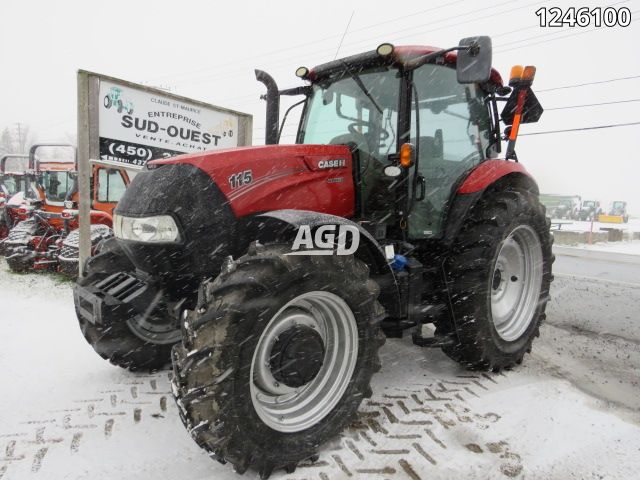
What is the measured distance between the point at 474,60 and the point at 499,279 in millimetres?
1698

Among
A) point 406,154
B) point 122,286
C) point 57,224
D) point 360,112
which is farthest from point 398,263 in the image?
point 57,224

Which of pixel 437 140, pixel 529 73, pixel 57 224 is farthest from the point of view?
pixel 57 224

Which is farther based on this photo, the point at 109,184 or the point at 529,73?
the point at 109,184

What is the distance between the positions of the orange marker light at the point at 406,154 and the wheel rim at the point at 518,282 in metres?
1.22

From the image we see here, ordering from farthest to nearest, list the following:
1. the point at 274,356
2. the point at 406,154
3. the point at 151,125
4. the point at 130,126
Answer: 1. the point at 151,125
2. the point at 130,126
3. the point at 406,154
4. the point at 274,356

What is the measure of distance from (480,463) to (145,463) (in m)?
1.60

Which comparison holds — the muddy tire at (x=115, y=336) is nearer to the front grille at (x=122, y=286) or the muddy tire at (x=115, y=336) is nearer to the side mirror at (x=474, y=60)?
the front grille at (x=122, y=286)

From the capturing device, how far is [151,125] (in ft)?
17.6

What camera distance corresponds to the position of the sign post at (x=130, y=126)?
15.9ft

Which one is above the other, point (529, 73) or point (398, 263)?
point (529, 73)

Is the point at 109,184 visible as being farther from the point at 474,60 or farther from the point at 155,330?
the point at 474,60

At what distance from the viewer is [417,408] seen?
274cm

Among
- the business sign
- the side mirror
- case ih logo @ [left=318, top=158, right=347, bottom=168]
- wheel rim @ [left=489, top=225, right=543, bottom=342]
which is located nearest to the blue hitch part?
case ih logo @ [left=318, top=158, right=347, bottom=168]

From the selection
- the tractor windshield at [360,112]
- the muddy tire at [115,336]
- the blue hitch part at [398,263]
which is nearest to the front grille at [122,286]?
the muddy tire at [115,336]
